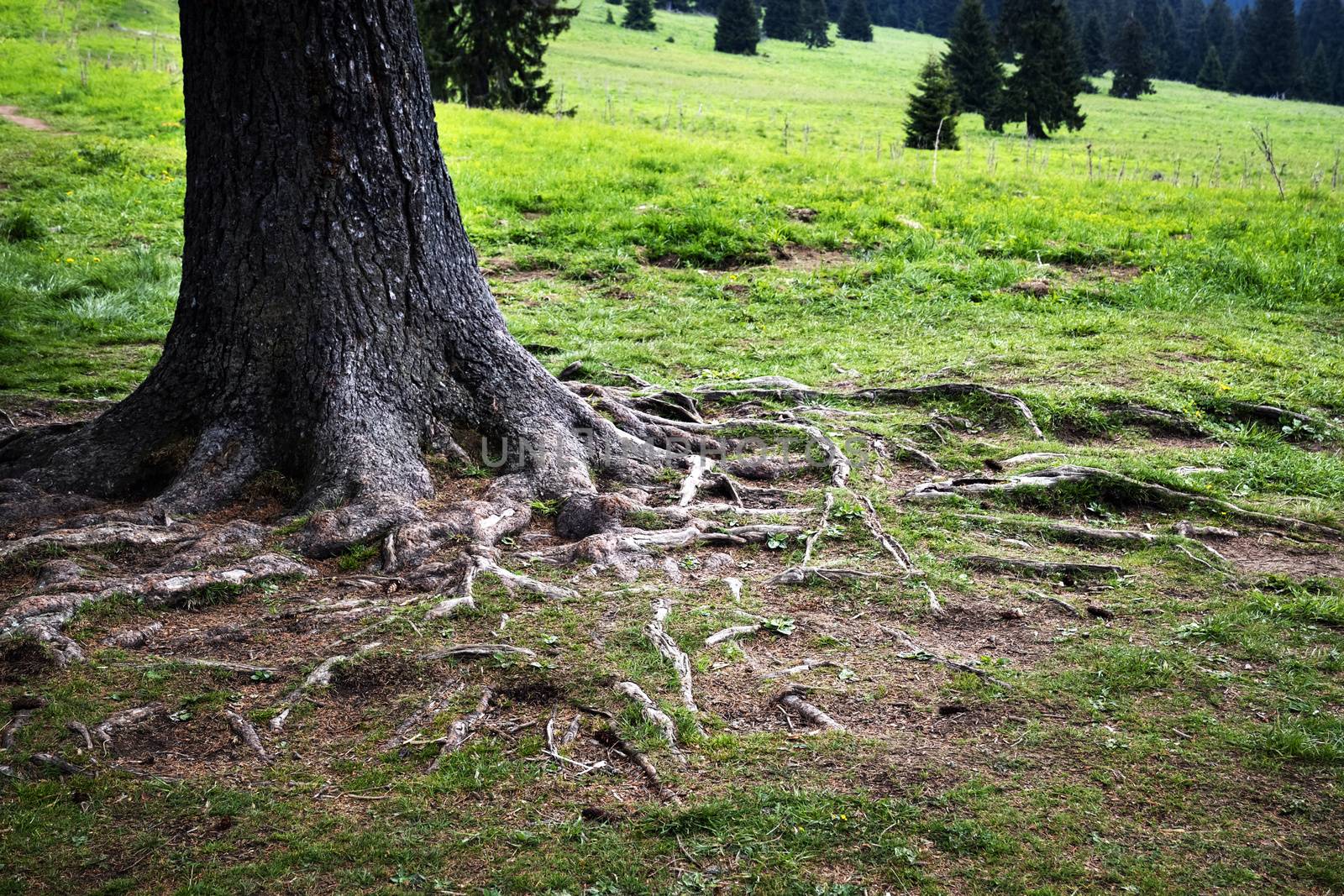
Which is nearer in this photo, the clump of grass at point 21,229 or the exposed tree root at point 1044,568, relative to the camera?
the exposed tree root at point 1044,568

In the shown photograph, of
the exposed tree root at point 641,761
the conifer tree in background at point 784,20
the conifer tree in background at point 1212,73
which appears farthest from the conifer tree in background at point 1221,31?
the exposed tree root at point 641,761

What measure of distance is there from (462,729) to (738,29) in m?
84.0

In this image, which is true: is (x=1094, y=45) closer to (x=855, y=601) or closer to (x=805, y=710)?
(x=855, y=601)

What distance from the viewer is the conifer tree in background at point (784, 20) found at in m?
93.6

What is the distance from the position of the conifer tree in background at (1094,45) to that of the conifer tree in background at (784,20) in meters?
26.4

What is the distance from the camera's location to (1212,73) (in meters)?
88.6

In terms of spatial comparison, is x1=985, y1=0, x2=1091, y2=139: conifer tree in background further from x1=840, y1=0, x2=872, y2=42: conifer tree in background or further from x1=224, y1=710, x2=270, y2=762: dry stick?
x1=840, y1=0, x2=872, y2=42: conifer tree in background

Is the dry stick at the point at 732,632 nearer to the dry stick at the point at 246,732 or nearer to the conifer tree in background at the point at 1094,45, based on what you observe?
the dry stick at the point at 246,732

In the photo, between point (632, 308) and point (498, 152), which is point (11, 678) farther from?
point (498, 152)

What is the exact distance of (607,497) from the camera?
5645mm

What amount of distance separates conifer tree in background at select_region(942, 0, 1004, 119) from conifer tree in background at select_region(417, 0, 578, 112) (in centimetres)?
2985

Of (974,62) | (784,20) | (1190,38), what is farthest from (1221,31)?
(974,62)

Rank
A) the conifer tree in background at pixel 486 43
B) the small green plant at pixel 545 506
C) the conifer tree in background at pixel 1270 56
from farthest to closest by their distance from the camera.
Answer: the conifer tree in background at pixel 1270 56
the conifer tree in background at pixel 486 43
the small green plant at pixel 545 506

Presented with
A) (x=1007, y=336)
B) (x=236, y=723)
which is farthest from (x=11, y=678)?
(x=1007, y=336)
